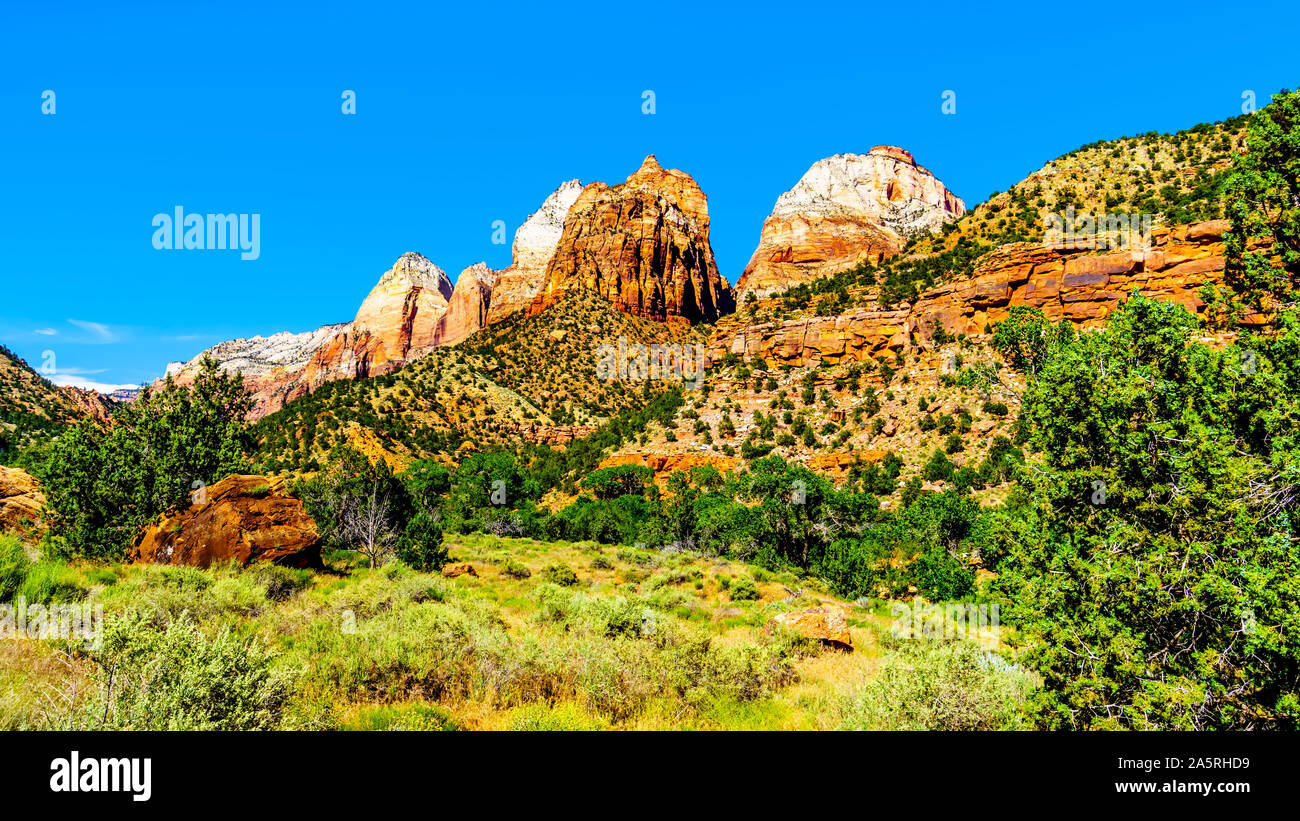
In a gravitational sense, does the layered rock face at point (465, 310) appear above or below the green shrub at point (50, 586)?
above

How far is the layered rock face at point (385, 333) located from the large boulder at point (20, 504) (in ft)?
416

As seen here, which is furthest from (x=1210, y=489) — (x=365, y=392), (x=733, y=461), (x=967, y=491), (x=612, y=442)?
(x=365, y=392)

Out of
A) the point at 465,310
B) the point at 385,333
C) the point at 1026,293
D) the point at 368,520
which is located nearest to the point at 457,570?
the point at 368,520

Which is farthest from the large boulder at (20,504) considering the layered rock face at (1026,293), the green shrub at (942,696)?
the layered rock face at (1026,293)

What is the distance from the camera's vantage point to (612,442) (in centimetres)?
4669

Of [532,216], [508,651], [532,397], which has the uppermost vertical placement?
[532,216]

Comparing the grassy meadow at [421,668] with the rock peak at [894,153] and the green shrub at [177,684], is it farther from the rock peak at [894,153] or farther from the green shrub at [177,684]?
the rock peak at [894,153]

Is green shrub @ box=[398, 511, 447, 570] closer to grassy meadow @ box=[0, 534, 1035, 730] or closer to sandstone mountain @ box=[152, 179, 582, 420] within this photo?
grassy meadow @ box=[0, 534, 1035, 730]

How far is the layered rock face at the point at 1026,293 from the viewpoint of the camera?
3183cm

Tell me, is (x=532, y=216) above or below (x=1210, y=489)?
above
